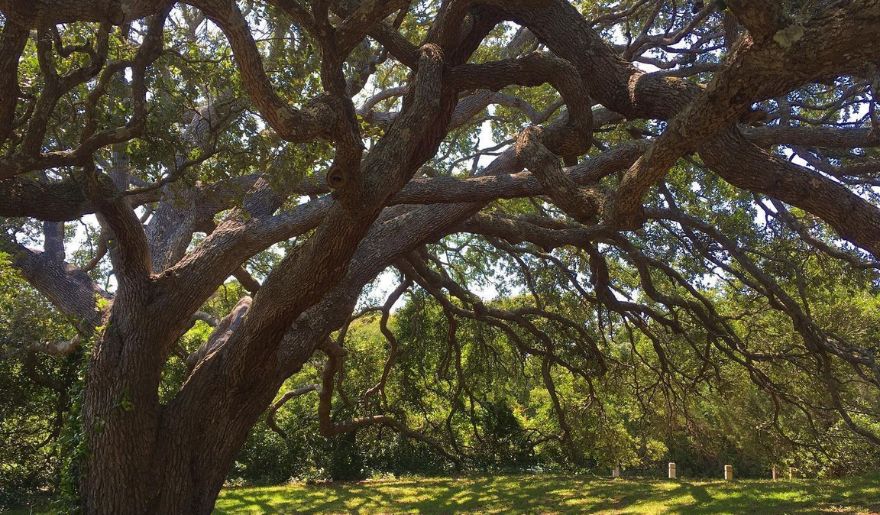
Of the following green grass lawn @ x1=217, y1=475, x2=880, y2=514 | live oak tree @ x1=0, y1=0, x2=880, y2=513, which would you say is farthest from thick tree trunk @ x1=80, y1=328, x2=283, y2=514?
green grass lawn @ x1=217, y1=475, x2=880, y2=514

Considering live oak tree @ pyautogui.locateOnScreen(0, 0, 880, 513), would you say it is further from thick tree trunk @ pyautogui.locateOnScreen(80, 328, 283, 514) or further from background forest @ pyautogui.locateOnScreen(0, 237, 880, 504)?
background forest @ pyautogui.locateOnScreen(0, 237, 880, 504)

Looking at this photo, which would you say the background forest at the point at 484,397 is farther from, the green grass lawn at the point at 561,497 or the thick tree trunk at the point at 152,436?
the thick tree trunk at the point at 152,436

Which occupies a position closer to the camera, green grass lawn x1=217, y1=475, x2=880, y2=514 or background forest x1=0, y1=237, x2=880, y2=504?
green grass lawn x1=217, y1=475, x2=880, y2=514

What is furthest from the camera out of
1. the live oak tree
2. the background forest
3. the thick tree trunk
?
the background forest

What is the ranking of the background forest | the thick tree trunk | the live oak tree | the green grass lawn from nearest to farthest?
the live oak tree
the thick tree trunk
the green grass lawn
the background forest

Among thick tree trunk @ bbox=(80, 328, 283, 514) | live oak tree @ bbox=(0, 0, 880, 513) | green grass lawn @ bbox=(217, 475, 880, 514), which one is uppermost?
live oak tree @ bbox=(0, 0, 880, 513)

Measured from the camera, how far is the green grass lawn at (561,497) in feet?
23.6

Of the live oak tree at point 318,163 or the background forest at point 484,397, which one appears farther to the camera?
the background forest at point 484,397

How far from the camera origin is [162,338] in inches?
209

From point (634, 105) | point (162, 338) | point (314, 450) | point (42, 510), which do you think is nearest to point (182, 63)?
point (162, 338)

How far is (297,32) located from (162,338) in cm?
314

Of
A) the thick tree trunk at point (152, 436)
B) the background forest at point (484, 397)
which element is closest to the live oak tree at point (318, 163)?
the thick tree trunk at point (152, 436)

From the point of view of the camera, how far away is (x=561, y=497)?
28.1 ft

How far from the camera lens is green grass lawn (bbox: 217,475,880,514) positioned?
720 centimetres
